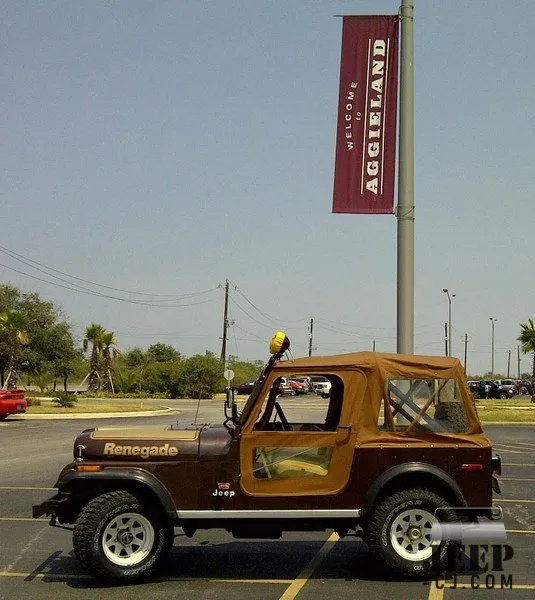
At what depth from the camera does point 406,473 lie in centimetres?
770

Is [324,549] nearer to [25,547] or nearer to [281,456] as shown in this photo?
[281,456]

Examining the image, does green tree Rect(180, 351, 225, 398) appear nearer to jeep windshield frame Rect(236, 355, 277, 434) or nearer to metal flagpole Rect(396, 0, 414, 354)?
metal flagpole Rect(396, 0, 414, 354)

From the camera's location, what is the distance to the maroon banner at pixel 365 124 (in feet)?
50.0

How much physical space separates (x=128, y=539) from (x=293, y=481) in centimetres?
155

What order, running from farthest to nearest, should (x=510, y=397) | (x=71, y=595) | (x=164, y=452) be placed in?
1. (x=510, y=397)
2. (x=164, y=452)
3. (x=71, y=595)

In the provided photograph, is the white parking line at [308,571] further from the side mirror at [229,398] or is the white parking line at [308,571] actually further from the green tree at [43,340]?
the green tree at [43,340]

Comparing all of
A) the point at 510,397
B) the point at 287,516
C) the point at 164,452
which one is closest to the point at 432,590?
the point at 287,516

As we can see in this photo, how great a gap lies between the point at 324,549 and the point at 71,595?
2.97 m

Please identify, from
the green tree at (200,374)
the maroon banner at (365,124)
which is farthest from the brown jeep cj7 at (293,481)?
the green tree at (200,374)

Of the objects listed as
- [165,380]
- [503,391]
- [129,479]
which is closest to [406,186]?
[129,479]

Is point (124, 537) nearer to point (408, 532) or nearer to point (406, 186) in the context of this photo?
point (408, 532)

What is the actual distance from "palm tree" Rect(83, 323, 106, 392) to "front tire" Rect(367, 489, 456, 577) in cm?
5596

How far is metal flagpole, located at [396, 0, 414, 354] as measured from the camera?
15.5m

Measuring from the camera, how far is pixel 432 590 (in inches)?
293
